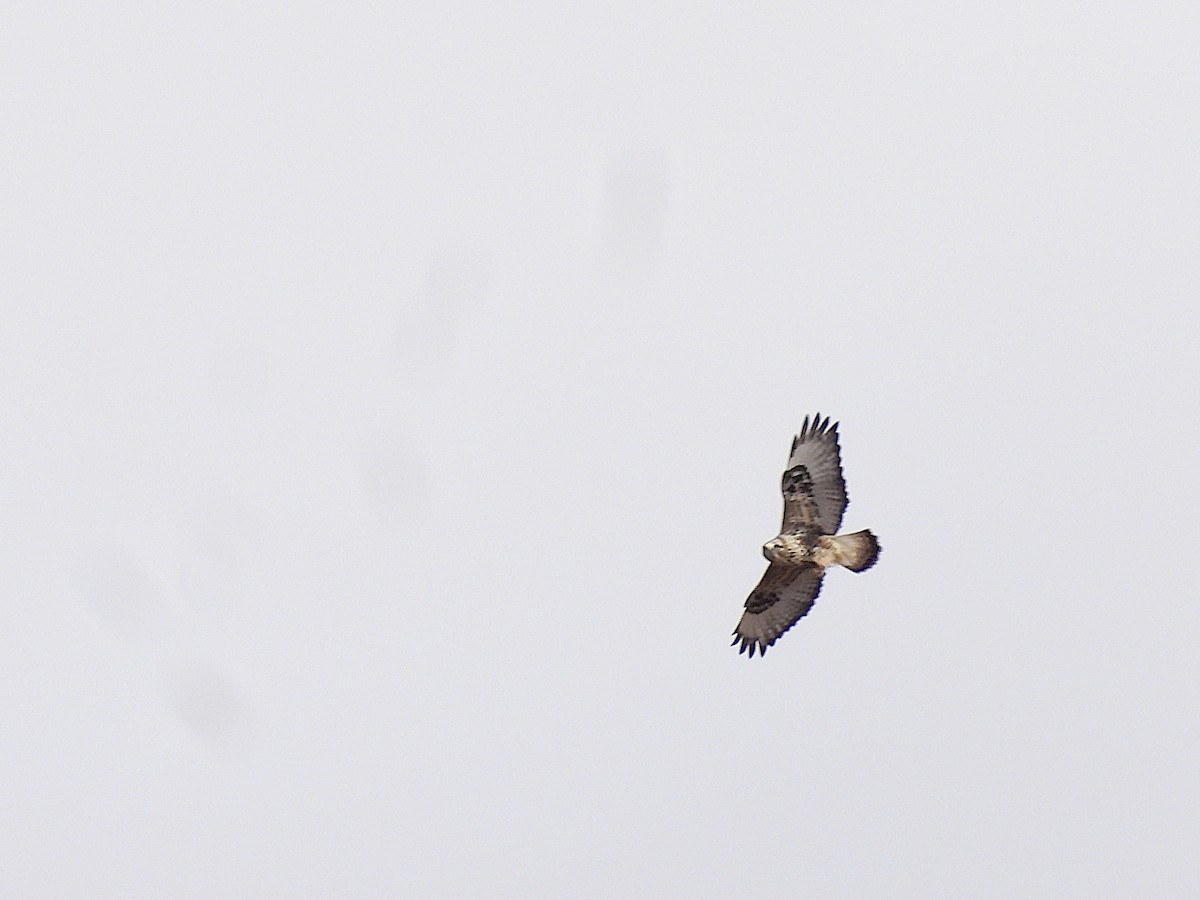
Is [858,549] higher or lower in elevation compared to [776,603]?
lower

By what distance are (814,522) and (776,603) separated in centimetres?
188

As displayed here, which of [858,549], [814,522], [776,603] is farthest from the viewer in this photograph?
[776,603]

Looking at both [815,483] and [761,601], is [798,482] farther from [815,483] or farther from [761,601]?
[761,601]

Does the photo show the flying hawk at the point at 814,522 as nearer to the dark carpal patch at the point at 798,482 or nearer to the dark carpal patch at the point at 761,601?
the dark carpal patch at the point at 798,482

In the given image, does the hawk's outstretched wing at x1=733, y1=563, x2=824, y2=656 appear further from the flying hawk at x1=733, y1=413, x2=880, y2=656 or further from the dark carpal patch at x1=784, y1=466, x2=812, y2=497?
the dark carpal patch at x1=784, y1=466, x2=812, y2=497

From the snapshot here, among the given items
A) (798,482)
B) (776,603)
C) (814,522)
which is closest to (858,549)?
(814,522)

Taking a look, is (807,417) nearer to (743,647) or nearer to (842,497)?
(842,497)

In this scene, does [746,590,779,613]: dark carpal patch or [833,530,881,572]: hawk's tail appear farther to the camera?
[746,590,779,613]: dark carpal patch

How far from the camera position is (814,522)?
2203 centimetres

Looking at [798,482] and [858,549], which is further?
[798,482]

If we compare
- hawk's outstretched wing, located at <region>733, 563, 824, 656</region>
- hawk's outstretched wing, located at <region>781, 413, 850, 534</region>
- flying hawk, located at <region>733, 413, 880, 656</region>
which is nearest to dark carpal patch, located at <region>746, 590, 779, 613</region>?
hawk's outstretched wing, located at <region>733, 563, 824, 656</region>

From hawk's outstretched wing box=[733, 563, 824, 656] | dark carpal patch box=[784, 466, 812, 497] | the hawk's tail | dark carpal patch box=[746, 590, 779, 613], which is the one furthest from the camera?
dark carpal patch box=[746, 590, 779, 613]

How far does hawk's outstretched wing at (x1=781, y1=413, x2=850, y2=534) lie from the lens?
22.0m

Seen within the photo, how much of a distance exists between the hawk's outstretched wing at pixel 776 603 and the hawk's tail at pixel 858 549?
809 mm
